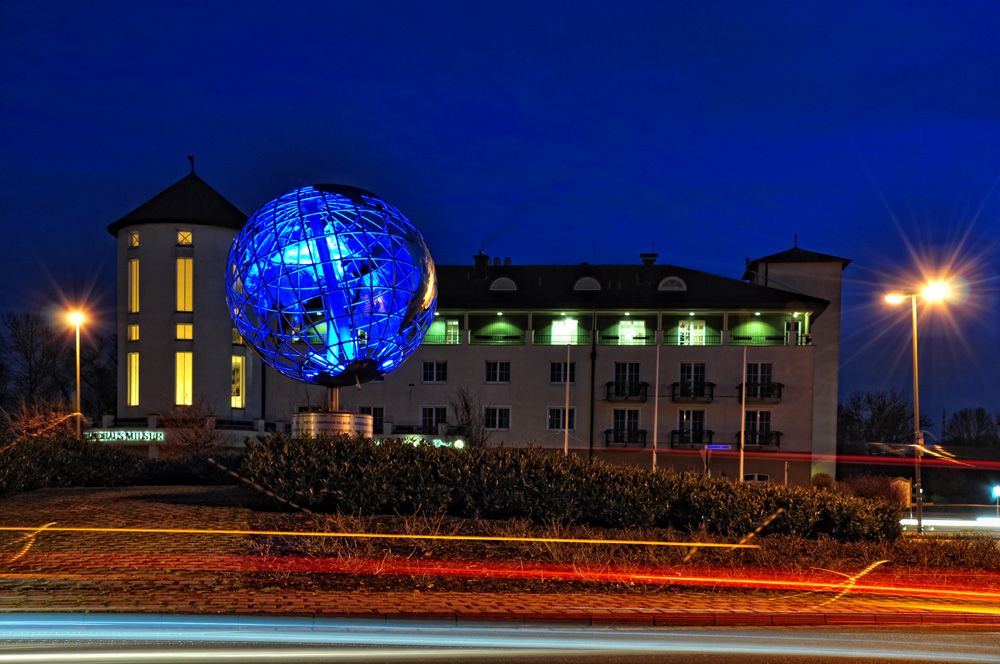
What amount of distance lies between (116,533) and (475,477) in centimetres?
629

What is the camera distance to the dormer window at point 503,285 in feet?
180

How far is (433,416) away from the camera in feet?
172

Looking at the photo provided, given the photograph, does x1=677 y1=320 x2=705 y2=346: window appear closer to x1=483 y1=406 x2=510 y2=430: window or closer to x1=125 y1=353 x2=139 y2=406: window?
x1=483 y1=406 x2=510 y2=430: window

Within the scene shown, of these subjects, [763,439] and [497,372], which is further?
[497,372]

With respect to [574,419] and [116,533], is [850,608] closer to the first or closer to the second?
[116,533]

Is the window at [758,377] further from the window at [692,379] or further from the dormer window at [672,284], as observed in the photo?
the dormer window at [672,284]

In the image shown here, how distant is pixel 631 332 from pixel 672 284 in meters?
3.92

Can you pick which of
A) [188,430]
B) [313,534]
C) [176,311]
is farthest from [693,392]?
[313,534]

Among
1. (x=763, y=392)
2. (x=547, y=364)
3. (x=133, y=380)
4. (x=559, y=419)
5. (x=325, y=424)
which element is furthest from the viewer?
(x=547, y=364)

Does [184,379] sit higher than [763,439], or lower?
higher

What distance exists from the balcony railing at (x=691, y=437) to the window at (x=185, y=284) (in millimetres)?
28325

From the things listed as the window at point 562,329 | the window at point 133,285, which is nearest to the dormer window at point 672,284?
the window at point 562,329

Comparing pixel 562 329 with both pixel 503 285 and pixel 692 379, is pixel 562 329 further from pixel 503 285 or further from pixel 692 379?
pixel 692 379

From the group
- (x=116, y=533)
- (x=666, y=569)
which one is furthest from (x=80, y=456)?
(x=666, y=569)
